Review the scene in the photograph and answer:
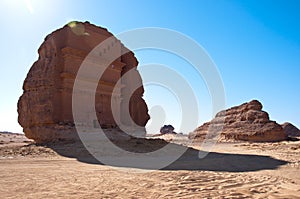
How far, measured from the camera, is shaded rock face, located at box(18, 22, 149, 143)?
15.5 metres

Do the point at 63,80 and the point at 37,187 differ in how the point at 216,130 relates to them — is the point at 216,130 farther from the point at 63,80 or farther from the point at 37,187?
the point at 37,187

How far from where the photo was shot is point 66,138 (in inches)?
574

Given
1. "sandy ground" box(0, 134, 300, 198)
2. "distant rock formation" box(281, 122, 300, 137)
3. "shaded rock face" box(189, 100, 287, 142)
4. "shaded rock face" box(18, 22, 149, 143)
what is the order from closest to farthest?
"sandy ground" box(0, 134, 300, 198), "shaded rock face" box(18, 22, 149, 143), "shaded rock face" box(189, 100, 287, 142), "distant rock formation" box(281, 122, 300, 137)

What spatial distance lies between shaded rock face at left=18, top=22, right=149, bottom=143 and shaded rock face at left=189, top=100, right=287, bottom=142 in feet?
68.2

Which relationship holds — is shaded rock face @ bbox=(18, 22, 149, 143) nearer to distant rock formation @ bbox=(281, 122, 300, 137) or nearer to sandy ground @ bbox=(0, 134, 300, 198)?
sandy ground @ bbox=(0, 134, 300, 198)

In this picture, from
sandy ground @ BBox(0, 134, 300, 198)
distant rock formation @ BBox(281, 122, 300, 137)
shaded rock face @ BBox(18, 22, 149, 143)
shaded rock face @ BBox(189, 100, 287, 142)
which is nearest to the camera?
sandy ground @ BBox(0, 134, 300, 198)

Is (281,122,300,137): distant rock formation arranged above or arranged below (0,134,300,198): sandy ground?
above

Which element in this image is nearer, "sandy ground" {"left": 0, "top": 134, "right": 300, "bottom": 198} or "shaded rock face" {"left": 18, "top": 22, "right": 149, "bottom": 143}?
"sandy ground" {"left": 0, "top": 134, "right": 300, "bottom": 198}

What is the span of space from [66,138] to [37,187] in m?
9.53

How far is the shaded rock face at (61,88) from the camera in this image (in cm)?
1551

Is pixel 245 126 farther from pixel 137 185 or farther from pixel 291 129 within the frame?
pixel 137 185

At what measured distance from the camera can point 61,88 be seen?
52.8 ft

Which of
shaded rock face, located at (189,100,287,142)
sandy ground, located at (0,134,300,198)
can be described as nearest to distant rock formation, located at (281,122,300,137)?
shaded rock face, located at (189,100,287,142)

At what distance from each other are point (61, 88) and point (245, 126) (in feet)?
86.5
